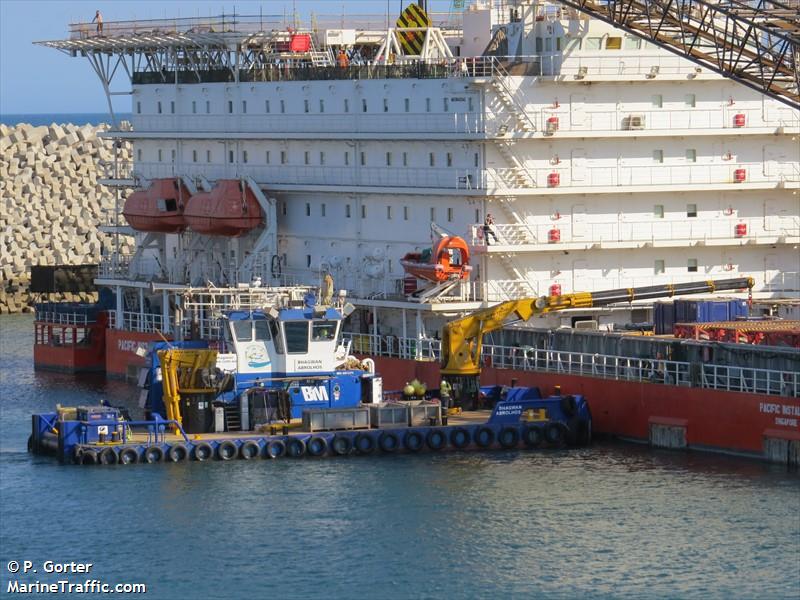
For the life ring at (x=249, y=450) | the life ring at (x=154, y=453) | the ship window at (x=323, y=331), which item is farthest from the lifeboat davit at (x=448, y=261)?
the life ring at (x=154, y=453)

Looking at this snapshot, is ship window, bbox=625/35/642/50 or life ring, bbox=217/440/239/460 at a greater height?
ship window, bbox=625/35/642/50

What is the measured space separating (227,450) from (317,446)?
81.5 inches

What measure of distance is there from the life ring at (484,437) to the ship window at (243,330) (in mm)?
5711

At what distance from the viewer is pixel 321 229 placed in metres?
65.6

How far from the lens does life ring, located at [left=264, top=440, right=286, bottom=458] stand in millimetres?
50938

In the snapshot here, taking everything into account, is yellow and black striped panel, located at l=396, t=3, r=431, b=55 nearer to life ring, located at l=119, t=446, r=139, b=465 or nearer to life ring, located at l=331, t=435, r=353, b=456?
life ring, located at l=331, t=435, r=353, b=456

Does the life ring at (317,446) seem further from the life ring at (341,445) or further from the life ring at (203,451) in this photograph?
the life ring at (203,451)

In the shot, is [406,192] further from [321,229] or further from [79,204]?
[79,204]

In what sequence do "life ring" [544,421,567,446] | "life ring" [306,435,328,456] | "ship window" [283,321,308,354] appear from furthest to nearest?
"ship window" [283,321,308,354], "life ring" [544,421,567,446], "life ring" [306,435,328,456]

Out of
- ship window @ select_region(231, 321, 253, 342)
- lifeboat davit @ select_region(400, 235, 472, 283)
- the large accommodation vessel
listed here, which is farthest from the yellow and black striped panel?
ship window @ select_region(231, 321, 253, 342)

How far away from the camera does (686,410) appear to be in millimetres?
51531

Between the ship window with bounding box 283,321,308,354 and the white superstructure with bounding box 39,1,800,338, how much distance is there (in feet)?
21.9

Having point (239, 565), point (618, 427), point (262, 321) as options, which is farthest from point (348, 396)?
point (239, 565)

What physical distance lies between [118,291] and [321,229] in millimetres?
9912
